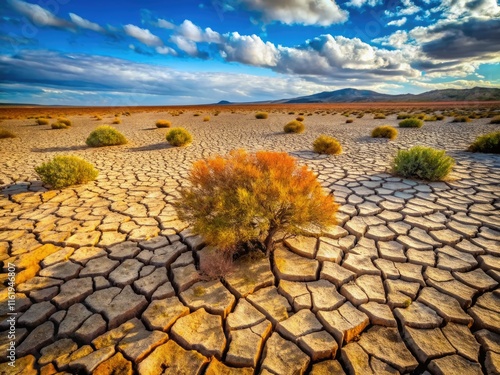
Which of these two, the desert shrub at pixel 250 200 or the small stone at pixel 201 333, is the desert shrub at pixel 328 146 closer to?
the desert shrub at pixel 250 200

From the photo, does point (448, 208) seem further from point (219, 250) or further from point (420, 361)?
point (219, 250)

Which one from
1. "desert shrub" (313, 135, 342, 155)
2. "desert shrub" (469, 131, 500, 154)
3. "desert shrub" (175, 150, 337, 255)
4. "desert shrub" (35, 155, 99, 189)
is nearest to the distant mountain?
"desert shrub" (469, 131, 500, 154)

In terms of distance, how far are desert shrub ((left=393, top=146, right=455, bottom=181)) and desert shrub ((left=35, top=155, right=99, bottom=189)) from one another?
20.9 ft

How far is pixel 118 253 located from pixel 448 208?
4506 millimetres

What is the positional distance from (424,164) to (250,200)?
14.3 ft

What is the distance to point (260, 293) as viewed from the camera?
7.28 ft

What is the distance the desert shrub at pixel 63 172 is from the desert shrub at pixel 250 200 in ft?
11.5

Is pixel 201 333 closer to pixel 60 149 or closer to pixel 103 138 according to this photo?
pixel 103 138

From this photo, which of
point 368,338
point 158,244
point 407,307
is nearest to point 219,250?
point 158,244

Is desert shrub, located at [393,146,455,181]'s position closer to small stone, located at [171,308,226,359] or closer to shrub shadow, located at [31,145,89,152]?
small stone, located at [171,308,226,359]

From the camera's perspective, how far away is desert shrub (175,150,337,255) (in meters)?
2.28

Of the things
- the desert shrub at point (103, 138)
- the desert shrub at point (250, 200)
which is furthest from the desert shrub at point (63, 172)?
the desert shrub at point (103, 138)

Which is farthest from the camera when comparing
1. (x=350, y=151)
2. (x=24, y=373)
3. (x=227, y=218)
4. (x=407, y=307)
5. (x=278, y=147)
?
(x=278, y=147)

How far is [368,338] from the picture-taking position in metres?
A: 1.83
